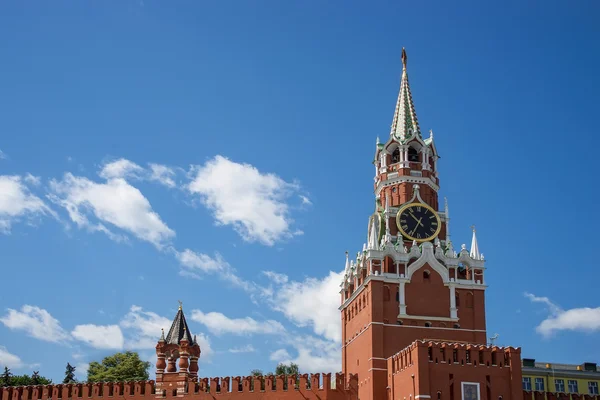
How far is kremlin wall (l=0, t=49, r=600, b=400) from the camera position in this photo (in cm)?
5231

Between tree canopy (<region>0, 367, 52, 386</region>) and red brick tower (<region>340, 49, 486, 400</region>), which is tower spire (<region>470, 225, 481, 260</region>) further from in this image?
tree canopy (<region>0, 367, 52, 386</region>)

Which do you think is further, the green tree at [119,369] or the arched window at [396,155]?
the green tree at [119,369]

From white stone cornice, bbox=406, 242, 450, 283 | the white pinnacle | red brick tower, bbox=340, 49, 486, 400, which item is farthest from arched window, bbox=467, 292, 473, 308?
the white pinnacle

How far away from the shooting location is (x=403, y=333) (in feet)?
196

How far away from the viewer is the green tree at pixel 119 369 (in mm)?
72000

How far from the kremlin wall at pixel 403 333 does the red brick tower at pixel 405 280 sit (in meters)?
0.07

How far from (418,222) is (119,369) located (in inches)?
1091

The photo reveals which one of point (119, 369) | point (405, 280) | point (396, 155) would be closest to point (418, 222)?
point (405, 280)

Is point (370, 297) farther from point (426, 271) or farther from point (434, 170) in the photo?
point (434, 170)

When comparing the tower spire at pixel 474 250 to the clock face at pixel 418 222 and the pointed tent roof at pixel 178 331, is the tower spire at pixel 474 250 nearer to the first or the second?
the clock face at pixel 418 222

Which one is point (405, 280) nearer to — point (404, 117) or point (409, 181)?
point (409, 181)

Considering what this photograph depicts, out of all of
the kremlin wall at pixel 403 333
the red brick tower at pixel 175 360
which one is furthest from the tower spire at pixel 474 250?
the red brick tower at pixel 175 360

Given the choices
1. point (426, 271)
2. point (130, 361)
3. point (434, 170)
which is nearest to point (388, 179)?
point (434, 170)

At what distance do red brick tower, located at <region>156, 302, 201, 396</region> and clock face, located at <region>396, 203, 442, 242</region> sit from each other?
1751 centimetres
